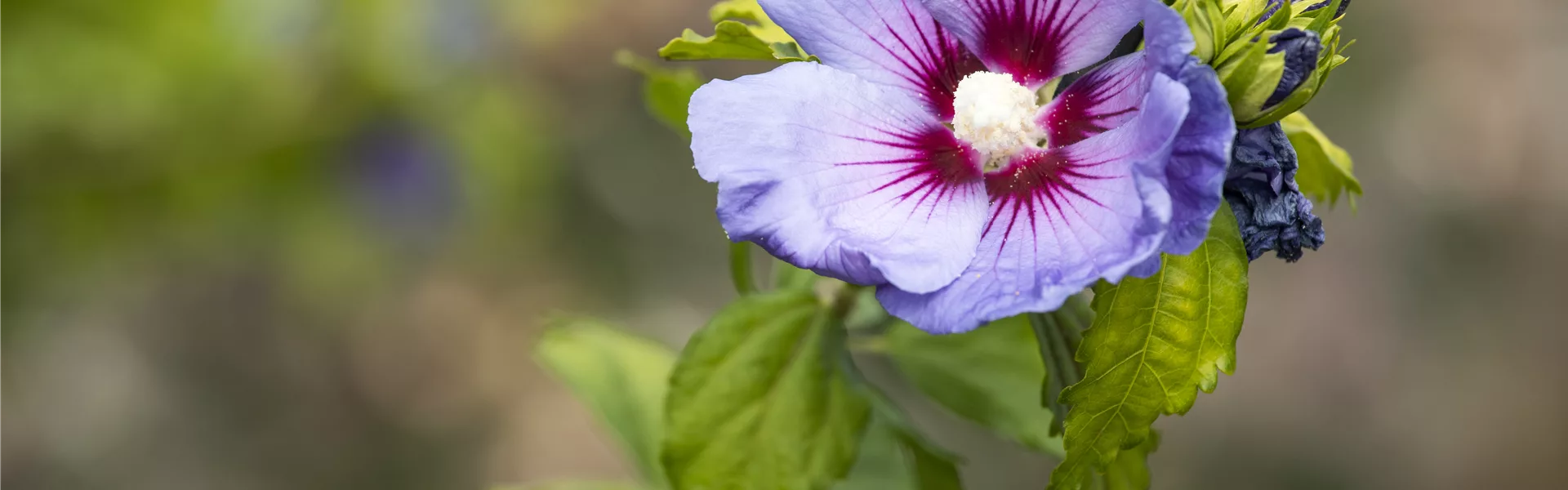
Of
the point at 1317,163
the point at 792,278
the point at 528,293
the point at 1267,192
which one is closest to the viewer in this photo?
the point at 1267,192

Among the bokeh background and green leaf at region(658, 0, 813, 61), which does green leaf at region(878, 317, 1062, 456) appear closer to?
green leaf at region(658, 0, 813, 61)

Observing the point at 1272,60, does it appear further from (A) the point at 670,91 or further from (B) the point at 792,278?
(A) the point at 670,91

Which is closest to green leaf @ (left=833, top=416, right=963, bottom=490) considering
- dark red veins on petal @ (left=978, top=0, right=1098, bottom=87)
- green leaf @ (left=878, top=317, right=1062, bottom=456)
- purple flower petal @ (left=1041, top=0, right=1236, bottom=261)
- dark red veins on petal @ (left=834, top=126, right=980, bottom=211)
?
green leaf @ (left=878, top=317, right=1062, bottom=456)

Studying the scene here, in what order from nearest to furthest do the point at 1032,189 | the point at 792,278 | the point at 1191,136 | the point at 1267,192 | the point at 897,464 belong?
the point at 1191,136
the point at 1267,192
the point at 1032,189
the point at 792,278
the point at 897,464

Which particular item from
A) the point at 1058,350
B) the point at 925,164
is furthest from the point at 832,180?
the point at 1058,350

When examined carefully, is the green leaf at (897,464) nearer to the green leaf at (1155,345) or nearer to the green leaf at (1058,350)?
the green leaf at (1058,350)

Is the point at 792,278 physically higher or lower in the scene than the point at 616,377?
higher

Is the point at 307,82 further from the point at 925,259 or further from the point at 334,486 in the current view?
the point at 925,259
